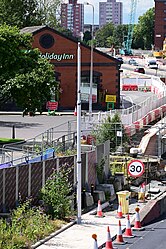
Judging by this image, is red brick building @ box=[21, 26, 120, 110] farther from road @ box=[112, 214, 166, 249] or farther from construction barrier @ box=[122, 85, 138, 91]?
road @ box=[112, 214, 166, 249]

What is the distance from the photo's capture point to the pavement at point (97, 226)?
20141mm

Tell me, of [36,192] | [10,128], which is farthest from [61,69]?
[36,192]

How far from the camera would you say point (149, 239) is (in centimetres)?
2120

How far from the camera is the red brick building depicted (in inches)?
2479

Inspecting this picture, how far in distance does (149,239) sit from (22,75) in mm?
19211

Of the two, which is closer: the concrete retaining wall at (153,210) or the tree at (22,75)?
the concrete retaining wall at (153,210)

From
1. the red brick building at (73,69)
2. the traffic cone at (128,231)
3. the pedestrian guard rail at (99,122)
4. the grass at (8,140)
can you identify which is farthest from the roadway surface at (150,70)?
the traffic cone at (128,231)

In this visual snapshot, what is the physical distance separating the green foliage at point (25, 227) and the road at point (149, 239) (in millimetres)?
2407

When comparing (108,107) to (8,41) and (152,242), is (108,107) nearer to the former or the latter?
(8,41)

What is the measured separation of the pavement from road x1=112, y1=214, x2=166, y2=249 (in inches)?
20.5

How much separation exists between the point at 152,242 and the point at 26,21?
251ft

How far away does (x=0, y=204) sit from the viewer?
21.8 meters

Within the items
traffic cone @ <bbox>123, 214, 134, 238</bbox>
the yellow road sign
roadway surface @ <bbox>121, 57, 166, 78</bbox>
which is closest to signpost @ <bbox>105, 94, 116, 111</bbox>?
the yellow road sign

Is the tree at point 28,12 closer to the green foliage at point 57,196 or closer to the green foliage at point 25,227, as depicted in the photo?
the green foliage at point 57,196
